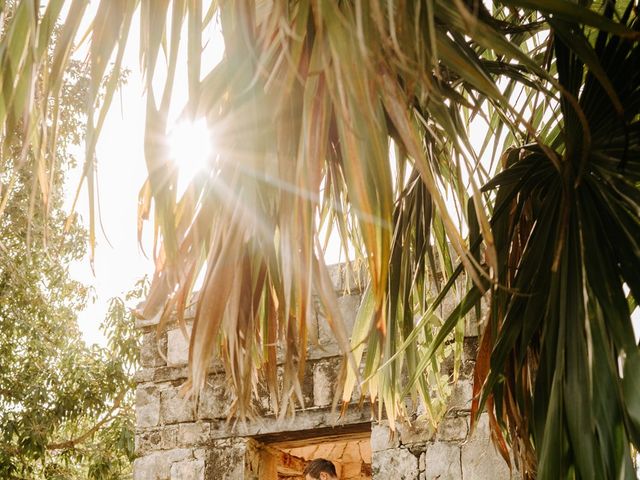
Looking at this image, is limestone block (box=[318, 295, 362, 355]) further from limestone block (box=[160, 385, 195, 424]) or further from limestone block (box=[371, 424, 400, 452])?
limestone block (box=[160, 385, 195, 424])

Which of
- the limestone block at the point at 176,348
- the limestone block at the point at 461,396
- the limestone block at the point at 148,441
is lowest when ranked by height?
the limestone block at the point at 148,441

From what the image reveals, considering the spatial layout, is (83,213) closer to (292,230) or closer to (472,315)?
(472,315)

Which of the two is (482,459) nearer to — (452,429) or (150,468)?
(452,429)

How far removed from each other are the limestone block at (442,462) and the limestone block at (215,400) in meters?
1.04

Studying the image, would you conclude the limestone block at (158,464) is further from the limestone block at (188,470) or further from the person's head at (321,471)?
the person's head at (321,471)

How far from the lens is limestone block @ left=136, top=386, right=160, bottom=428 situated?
13.9 feet

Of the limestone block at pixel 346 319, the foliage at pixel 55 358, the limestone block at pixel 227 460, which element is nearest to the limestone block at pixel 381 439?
the limestone block at pixel 346 319

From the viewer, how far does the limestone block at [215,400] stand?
4.09m

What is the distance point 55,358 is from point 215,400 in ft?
15.8

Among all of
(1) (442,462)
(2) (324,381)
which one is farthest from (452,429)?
(2) (324,381)

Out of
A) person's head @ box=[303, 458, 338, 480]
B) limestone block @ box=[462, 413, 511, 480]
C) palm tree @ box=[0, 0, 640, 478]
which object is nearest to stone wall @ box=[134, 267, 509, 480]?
limestone block @ box=[462, 413, 511, 480]

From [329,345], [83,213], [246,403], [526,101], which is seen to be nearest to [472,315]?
[329,345]

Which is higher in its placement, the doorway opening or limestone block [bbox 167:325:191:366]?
limestone block [bbox 167:325:191:366]

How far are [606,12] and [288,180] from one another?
964 millimetres
